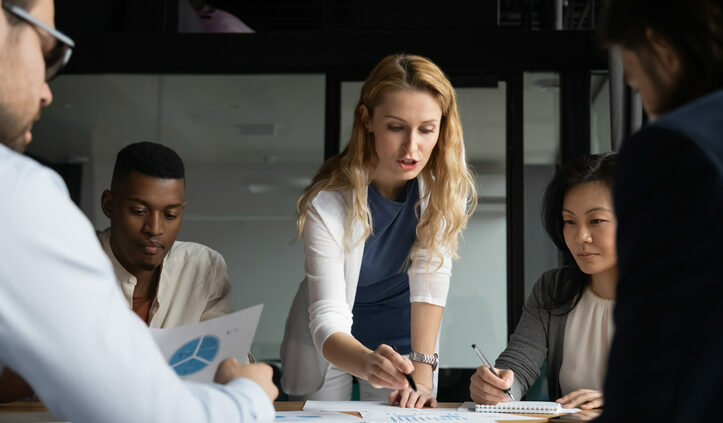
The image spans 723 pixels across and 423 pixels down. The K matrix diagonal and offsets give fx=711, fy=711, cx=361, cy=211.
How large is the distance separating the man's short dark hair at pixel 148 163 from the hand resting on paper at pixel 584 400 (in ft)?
4.02

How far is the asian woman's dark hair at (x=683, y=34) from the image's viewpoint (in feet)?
2.20

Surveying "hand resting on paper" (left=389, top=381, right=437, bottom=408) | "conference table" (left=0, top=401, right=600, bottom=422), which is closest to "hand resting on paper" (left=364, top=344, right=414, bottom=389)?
"hand resting on paper" (left=389, top=381, right=437, bottom=408)

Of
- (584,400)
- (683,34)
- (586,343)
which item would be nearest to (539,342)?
(586,343)

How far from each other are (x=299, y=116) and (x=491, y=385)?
98.1 inches

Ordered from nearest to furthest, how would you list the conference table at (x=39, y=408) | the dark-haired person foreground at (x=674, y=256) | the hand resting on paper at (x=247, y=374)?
the dark-haired person foreground at (x=674, y=256) → the hand resting on paper at (x=247, y=374) → the conference table at (x=39, y=408)

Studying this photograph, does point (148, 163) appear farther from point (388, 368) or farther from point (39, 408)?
point (388, 368)

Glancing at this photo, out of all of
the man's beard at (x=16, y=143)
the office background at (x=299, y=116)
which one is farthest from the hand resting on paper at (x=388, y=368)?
the office background at (x=299, y=116)

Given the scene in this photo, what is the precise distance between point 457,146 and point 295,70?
176 cm

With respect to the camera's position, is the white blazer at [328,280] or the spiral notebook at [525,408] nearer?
the spiral notebook at [525,408]

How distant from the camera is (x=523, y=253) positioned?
351cm

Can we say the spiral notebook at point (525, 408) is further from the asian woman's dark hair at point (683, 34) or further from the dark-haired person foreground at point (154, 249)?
the asian woman's dark hair at point (683, 34)

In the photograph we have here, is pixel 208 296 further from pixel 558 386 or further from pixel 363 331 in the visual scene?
pixel 558 386

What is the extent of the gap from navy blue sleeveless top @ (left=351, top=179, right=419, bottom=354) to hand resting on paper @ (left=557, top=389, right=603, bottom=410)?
21.0 inches

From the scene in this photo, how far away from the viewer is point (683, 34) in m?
0.69
